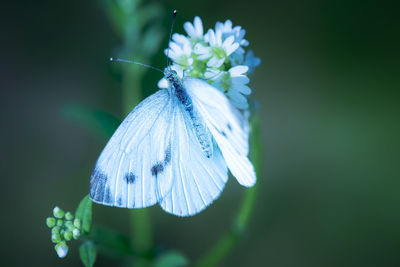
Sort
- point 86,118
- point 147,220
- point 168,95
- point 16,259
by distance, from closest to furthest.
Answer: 1. point 168,95
2. point 86,118
3. point 147,220
4. point 16,259

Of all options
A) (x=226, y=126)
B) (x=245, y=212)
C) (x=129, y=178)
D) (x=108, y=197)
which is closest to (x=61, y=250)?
(x=108, y=197)

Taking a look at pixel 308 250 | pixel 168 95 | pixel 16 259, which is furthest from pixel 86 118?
pixel 308 250

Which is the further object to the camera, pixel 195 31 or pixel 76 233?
pixel 195 31

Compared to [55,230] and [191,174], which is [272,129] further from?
[55,230]

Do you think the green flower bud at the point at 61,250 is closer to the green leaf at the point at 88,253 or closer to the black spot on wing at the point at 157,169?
the green leaf at the point at 88,253

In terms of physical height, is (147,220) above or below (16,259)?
above

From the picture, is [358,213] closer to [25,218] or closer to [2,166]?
[25,218]
